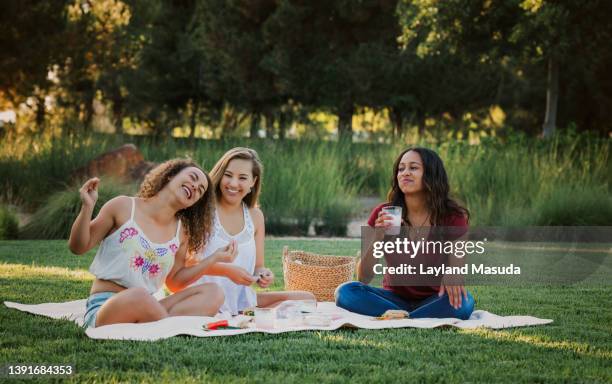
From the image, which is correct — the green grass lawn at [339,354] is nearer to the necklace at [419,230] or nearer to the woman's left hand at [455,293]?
the woman's left hand at [455,293]

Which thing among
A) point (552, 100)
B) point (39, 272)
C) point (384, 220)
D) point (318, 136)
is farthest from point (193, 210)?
point (552, 100)

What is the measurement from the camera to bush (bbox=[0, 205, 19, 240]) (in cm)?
999

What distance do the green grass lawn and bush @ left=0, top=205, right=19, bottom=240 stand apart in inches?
190

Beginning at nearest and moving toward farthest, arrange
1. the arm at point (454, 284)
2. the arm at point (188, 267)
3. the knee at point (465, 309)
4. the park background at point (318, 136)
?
1. the park background at point (318, 136)
2. the arm at point (454, 284)
3. the arm at point (188, 267)
4. the knee at point (465, 309)

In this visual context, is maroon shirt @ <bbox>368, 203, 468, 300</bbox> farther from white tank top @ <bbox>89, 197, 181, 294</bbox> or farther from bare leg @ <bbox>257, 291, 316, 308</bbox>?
white tank top @ <bbox>89, 197, 181, 294</bbox>

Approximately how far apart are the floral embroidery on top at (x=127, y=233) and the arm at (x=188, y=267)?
15.2 inches

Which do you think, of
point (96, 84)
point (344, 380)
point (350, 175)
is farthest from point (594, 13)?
point (96, 84)

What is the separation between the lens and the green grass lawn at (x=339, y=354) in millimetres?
3746

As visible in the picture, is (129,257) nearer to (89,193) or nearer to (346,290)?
(89,193)

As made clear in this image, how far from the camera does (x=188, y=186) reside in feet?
16.4

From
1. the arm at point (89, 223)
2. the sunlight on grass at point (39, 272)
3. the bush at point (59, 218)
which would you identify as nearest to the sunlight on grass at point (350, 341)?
Answer: the arm at point (89, 223)

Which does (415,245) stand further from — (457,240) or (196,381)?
(196,381)

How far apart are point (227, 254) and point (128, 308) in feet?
2.38

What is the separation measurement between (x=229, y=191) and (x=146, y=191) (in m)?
0.71
